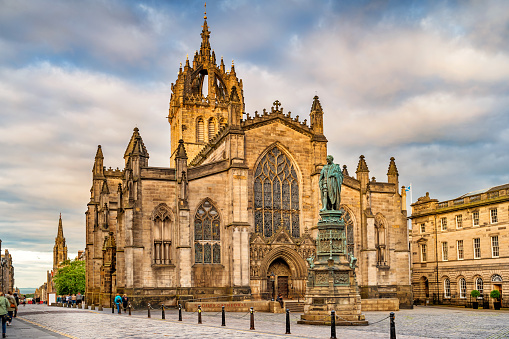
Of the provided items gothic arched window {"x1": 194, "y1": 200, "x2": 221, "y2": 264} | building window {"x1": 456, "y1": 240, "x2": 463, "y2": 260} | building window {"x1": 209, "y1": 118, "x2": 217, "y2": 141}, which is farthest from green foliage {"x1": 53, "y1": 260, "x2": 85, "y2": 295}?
building window {"x1": 456, "y1": 240, "x2": 463, "y2": 260}

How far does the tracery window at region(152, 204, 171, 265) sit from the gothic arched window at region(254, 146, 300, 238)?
683 cm

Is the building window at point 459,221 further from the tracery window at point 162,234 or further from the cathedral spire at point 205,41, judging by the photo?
the cathedral spire at point 205,41

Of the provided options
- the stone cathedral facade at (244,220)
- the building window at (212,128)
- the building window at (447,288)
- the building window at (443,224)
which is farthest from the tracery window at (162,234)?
the building window at (447,288)

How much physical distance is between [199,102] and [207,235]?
25509mm

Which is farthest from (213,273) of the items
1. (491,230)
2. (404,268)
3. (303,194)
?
(491,230)

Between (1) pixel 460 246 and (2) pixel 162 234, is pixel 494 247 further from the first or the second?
(2) pixel 162 234

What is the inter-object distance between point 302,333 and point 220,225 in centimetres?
2137

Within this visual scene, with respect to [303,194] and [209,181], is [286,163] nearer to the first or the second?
[303,194]

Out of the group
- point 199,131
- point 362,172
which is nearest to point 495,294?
point 362,172

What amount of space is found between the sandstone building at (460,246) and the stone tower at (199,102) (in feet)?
78.9

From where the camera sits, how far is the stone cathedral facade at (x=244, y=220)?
38.1 m

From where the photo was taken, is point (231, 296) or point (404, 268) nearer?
point (231, 296)

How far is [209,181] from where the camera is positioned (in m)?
40.6

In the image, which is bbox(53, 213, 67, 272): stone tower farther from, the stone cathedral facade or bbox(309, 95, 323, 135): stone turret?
bbox(309, 95, 323, 135): stone turret
